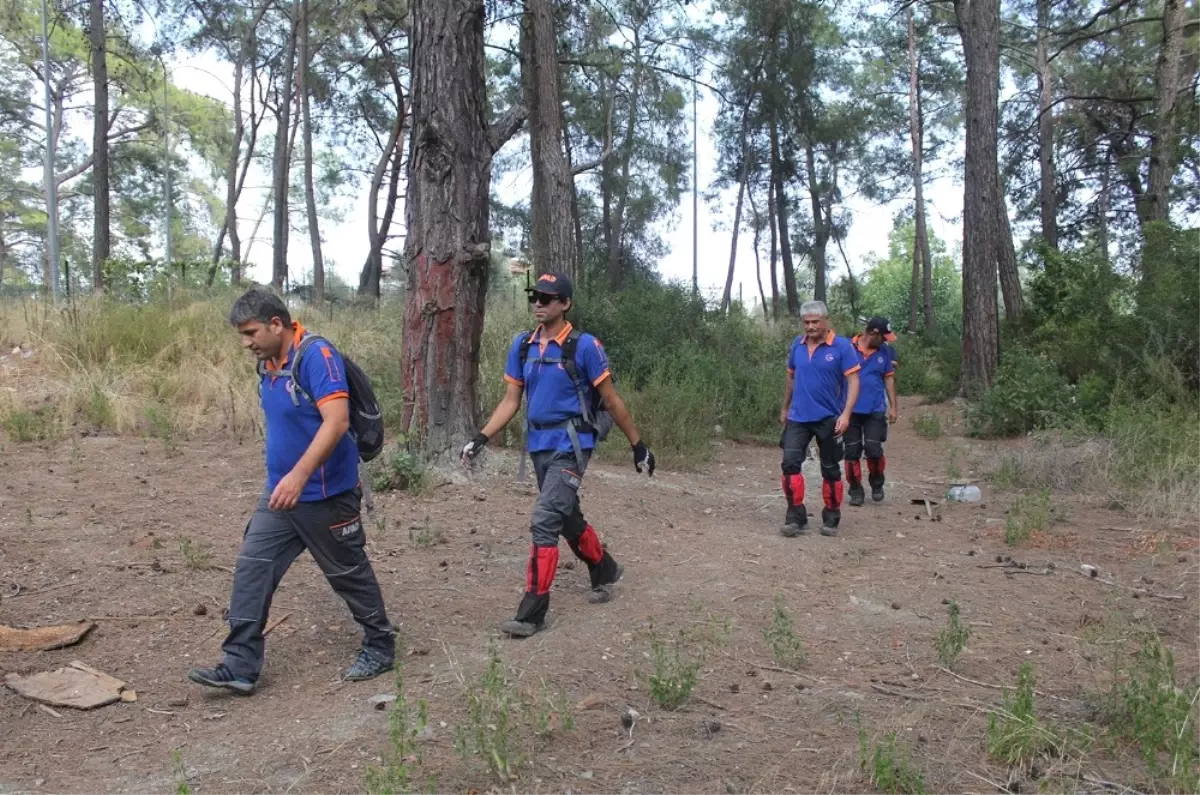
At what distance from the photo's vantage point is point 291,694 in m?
3.95

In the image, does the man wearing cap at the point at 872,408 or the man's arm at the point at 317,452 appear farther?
the man wearing cap at the point at 872,408

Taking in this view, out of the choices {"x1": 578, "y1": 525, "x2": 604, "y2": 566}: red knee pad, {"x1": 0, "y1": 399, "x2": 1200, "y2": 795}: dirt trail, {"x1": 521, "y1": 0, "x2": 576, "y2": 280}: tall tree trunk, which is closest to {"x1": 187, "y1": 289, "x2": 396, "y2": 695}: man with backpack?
{"x1": 0, "y1": 399, "x2": 1200, "y2": 795}: dirt trail

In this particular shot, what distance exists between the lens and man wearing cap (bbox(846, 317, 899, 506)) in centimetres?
835

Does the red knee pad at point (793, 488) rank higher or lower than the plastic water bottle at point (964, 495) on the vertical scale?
A: higher

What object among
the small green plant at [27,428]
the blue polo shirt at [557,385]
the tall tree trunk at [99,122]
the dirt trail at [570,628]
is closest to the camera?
the dirt trail at [570,628]

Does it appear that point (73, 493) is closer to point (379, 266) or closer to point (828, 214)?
point (379, 266)

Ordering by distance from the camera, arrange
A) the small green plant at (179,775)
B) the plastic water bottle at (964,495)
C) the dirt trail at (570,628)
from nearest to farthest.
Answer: the small green plant at (179,775)
the dirt trail at (570,628)
the plastic water bottle at (964,495)

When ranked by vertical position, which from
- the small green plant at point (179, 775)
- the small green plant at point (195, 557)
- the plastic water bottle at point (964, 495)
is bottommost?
the small green plant at point (179, 775)

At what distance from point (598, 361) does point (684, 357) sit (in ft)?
28.8

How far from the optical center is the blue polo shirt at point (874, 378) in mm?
8344

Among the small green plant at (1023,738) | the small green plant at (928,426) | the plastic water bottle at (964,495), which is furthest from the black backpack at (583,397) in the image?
the small green plant at (928,426)

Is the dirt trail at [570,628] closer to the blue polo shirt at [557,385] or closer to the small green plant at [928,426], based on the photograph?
the blue polo shirt at [557,385]

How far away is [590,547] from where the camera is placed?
496 cm

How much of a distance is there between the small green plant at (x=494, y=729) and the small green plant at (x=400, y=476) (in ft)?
11.9
